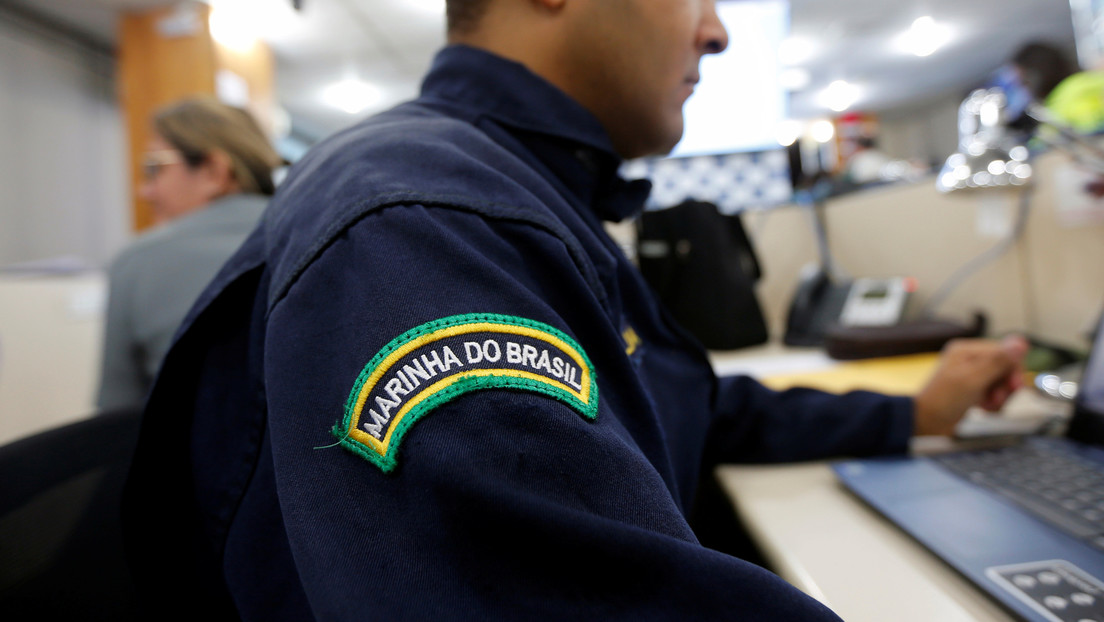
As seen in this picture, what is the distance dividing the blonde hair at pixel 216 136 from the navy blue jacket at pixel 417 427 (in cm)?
127

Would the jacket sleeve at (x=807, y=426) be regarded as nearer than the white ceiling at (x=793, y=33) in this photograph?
Yes

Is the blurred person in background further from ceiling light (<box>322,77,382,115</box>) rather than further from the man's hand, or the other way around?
ceiling light (<box>322,77,382,115</box>)

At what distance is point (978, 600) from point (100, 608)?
583 mm

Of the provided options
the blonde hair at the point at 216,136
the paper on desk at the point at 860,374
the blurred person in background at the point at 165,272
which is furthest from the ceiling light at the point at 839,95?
the blurred person in background at the point at 165,272

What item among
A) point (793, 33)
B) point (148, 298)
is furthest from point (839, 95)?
point (148, 298)

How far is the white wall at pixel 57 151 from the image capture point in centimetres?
335

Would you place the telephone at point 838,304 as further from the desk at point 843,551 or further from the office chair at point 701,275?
the desk at point 843,551

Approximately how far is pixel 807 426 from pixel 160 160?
1.61 metres

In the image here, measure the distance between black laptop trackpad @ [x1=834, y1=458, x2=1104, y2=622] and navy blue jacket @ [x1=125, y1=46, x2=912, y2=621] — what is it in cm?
20

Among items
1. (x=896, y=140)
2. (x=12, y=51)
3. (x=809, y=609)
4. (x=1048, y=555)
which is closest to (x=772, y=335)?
(x=1048, y=555)

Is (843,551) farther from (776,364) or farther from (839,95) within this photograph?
(839,95)

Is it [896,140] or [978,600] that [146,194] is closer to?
[978,600]

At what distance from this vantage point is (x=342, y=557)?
0.22 meters

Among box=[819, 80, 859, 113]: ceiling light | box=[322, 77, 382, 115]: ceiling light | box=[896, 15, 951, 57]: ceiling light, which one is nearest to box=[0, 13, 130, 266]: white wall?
box=[322, 77, 382, 115]: ceiling light
